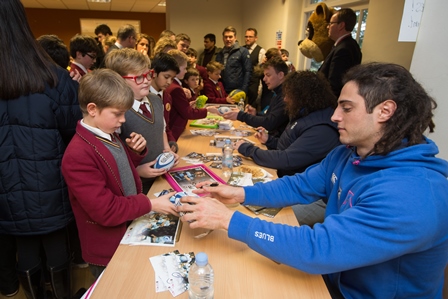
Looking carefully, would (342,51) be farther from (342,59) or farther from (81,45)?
(81,45)

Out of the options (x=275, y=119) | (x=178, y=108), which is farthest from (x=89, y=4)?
(x=275, y=119)

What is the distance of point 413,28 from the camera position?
1.89m

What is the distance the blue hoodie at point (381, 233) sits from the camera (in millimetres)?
850

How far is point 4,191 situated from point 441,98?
8.14 ft

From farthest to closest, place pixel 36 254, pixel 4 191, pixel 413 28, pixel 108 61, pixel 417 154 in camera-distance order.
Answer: pixel 413 28 → pixel 108 61 → pixel 36 254 → pixel 4 191 → pixel 417 154

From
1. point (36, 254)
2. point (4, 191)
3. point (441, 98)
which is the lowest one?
point (36, 254)

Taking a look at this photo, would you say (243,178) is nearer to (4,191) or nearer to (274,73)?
(4,191)

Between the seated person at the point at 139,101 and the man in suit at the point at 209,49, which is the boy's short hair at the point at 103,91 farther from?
the man in suit at the point at 209,49

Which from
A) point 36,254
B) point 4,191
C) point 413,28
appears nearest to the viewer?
point 4,191

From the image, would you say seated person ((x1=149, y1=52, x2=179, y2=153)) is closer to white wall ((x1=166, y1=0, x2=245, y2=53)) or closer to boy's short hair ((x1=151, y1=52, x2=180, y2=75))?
boy's short hair ((x1=151, y1=52, x2=180, y2=75))

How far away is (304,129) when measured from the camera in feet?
6.57

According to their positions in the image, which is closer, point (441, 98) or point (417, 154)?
point (417, 154)

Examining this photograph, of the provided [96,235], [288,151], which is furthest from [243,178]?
[96,235]

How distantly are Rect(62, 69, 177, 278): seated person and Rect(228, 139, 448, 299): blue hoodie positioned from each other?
0.50 meters
